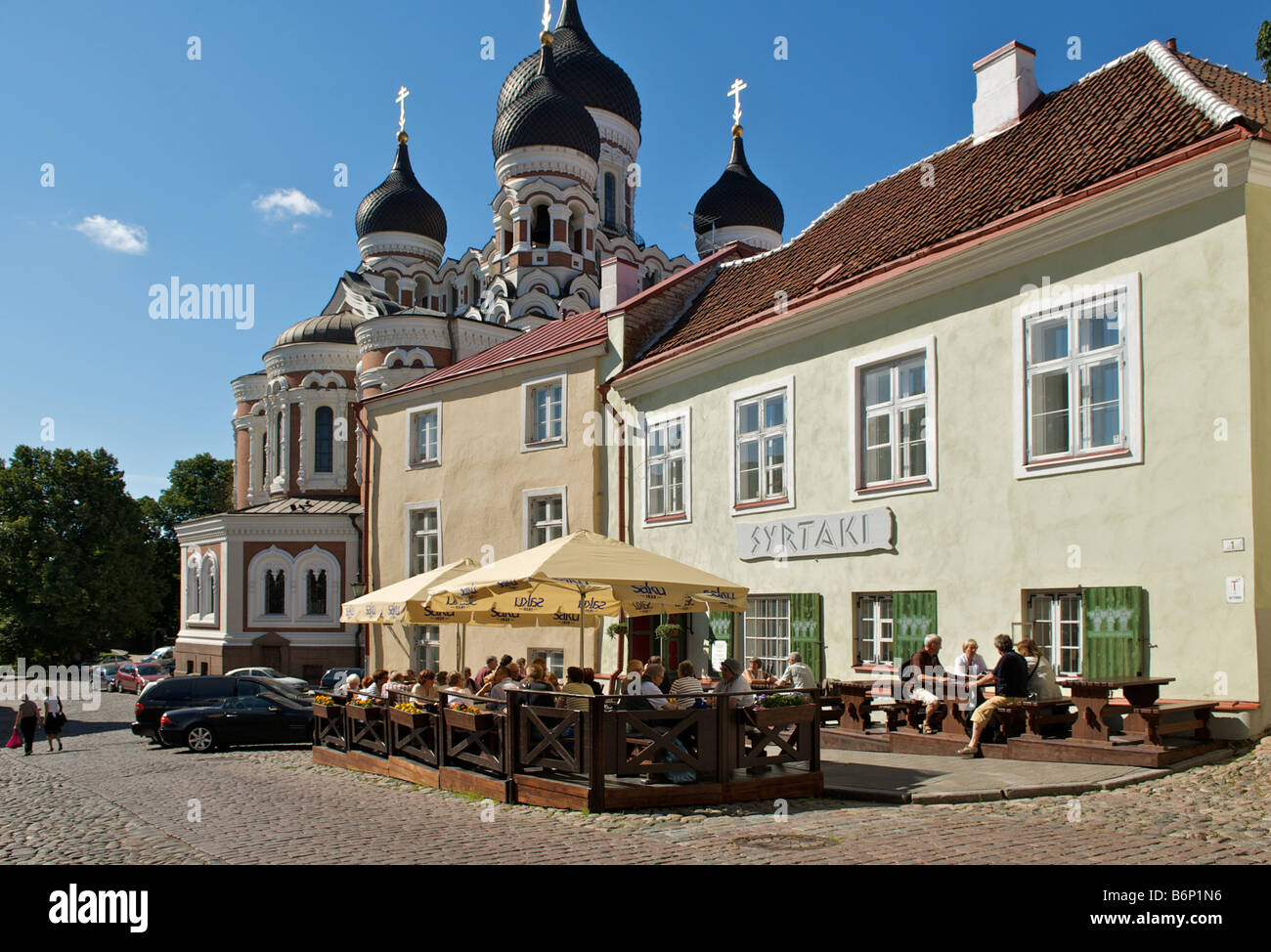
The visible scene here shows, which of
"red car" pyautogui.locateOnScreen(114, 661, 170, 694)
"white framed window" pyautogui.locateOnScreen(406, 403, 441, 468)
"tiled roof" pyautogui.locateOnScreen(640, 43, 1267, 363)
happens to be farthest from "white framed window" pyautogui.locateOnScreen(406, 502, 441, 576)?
"red car" pyautogui.locateOnScreen(114, 661, 170, 694)

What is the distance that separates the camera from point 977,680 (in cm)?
1345

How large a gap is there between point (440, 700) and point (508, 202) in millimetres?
40179

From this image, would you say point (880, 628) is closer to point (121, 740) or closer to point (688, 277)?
point (688, 277)

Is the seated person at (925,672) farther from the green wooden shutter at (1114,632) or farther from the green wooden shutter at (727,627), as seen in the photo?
the green wooden shutter at (727,627)

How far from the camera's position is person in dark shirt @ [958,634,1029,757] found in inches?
487

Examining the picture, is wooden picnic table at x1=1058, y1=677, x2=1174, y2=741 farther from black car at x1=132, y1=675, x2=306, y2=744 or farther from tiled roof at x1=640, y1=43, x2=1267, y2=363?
black car at x1=132, y1=675, x2=306, y2=744

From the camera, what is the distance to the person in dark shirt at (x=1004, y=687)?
1237 cm

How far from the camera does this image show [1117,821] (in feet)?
30.2

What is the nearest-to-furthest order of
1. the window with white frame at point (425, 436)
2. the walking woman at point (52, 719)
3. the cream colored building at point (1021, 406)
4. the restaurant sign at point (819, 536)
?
1. the cream colored building at point (1021, 406)
2. the restaurant sign at point (819, 536)
3. the walking woman at point (52, 719)
4. the window with white frame at point (425, 436)

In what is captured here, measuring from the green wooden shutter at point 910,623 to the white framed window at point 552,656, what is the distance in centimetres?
958

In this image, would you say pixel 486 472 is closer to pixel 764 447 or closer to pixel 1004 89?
Answer: pixel 764 447

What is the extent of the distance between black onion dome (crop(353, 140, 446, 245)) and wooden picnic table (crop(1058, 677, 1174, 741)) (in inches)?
1947

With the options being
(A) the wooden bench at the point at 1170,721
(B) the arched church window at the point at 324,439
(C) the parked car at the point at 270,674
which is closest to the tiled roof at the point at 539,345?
(C) the parked car at the point at 270,674
